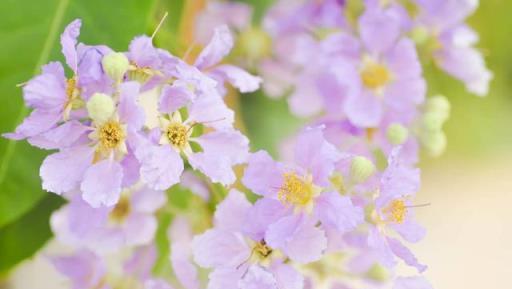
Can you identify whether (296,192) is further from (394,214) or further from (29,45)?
(29,45)

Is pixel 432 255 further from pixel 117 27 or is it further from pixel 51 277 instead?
pixel 117 27

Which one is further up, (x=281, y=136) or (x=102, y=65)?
(x=102, y=65)

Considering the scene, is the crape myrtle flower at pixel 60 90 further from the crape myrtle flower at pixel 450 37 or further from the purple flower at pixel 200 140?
the crape myrtle flower at pixel 450 37

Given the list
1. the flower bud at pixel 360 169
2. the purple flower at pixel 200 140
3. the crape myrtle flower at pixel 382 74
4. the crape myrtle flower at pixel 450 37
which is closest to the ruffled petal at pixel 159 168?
the purple flower at pixel 200 140

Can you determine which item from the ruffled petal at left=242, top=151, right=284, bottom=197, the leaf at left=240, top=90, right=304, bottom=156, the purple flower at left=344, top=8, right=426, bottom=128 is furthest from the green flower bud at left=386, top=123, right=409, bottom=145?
the leaf at left=240, top=90, right=304, bottom=156

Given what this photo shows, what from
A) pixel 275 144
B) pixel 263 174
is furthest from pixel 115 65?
pixel 275 144

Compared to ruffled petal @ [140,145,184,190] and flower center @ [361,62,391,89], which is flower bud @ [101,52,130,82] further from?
flower center @ [361,62,391,89]

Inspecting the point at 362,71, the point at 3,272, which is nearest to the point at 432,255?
the point at 362,71
